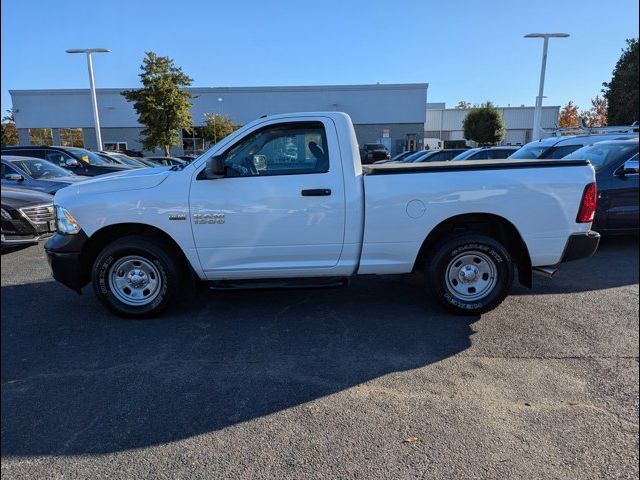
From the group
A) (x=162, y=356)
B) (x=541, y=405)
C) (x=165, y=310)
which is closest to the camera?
(x=541, y=405)

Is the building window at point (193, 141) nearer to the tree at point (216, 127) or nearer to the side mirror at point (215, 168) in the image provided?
the tree at point (216, 127)

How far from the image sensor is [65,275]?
4.34 m

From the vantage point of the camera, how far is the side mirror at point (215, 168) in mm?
4039

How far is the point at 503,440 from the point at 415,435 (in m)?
0.49

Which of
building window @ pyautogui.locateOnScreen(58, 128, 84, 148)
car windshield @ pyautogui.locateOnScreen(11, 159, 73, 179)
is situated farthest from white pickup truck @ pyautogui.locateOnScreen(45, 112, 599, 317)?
building window @ pyautogui.locateOnScreen(58, 128, 84, 148)

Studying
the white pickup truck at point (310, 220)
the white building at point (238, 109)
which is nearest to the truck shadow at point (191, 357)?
the white pickup truck at point (310, 220)

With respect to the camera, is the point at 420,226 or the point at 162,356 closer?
the point at 162,356

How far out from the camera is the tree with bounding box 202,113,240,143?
35.0 metres

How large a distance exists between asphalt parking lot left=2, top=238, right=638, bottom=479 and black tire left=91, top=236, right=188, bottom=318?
0.18 meters

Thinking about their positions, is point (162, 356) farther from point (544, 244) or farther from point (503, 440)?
point (544, 244)

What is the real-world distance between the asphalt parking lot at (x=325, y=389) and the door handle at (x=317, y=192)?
1240 mm

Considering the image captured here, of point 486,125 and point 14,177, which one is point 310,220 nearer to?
point 14,177

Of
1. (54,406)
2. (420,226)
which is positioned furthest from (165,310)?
(420,226)

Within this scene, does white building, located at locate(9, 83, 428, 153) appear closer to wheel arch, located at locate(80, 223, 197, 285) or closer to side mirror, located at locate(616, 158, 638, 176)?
side mirror, located at locate(616, 158, 638, 176)
